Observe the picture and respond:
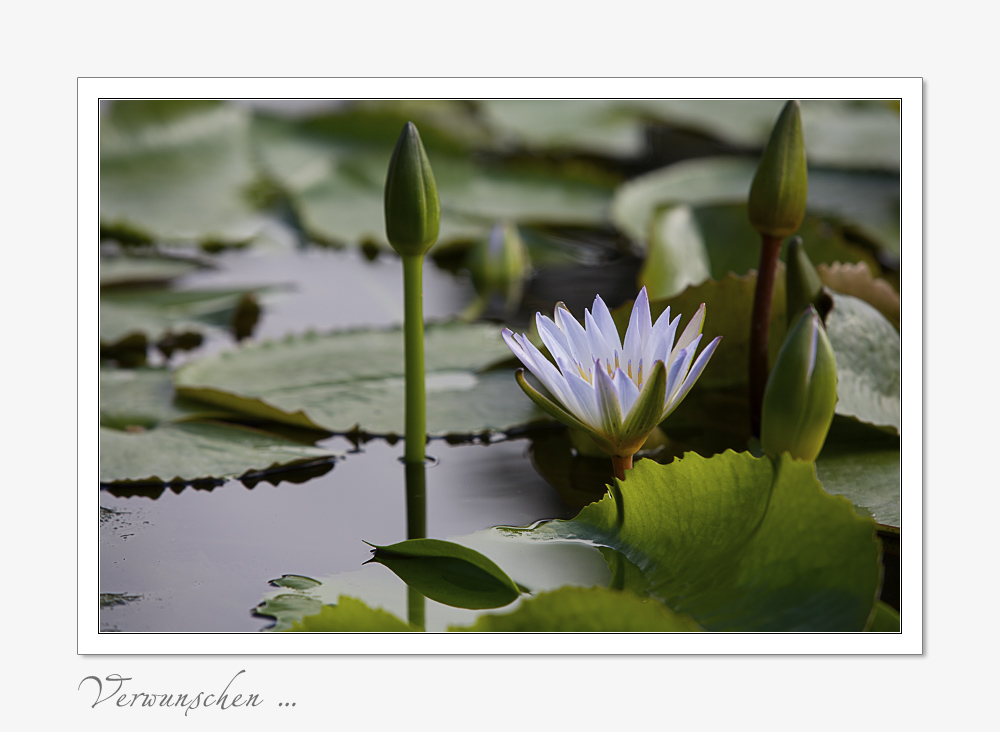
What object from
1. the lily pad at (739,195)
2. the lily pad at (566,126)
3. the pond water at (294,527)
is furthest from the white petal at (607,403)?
the lily pad at (566,126)

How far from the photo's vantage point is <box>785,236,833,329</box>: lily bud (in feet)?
2.86

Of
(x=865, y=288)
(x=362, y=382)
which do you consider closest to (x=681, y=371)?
(x=865, y=288)

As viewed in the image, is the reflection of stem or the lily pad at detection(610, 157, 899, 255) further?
the lily pad at detection(610, 157, 899, 255)

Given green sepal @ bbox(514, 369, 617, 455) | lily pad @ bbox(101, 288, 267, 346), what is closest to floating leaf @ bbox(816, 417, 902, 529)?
green sepal @ bbox(514, 369, 617, 455)

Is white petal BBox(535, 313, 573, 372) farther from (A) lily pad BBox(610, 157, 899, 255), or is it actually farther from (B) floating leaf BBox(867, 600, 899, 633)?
(A) lily pad BBox(610, 157, 899, 255)

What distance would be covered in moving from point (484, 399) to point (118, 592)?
1.55ft

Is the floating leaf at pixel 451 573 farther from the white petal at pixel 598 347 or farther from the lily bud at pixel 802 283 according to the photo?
the lily bud at pixel 802 283

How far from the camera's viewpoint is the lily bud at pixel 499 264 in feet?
4.99

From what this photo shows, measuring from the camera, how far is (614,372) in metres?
0.73

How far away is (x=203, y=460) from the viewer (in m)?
0.92

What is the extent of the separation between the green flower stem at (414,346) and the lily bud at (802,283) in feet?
1.29

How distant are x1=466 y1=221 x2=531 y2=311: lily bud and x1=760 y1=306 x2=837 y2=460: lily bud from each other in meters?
0.82
